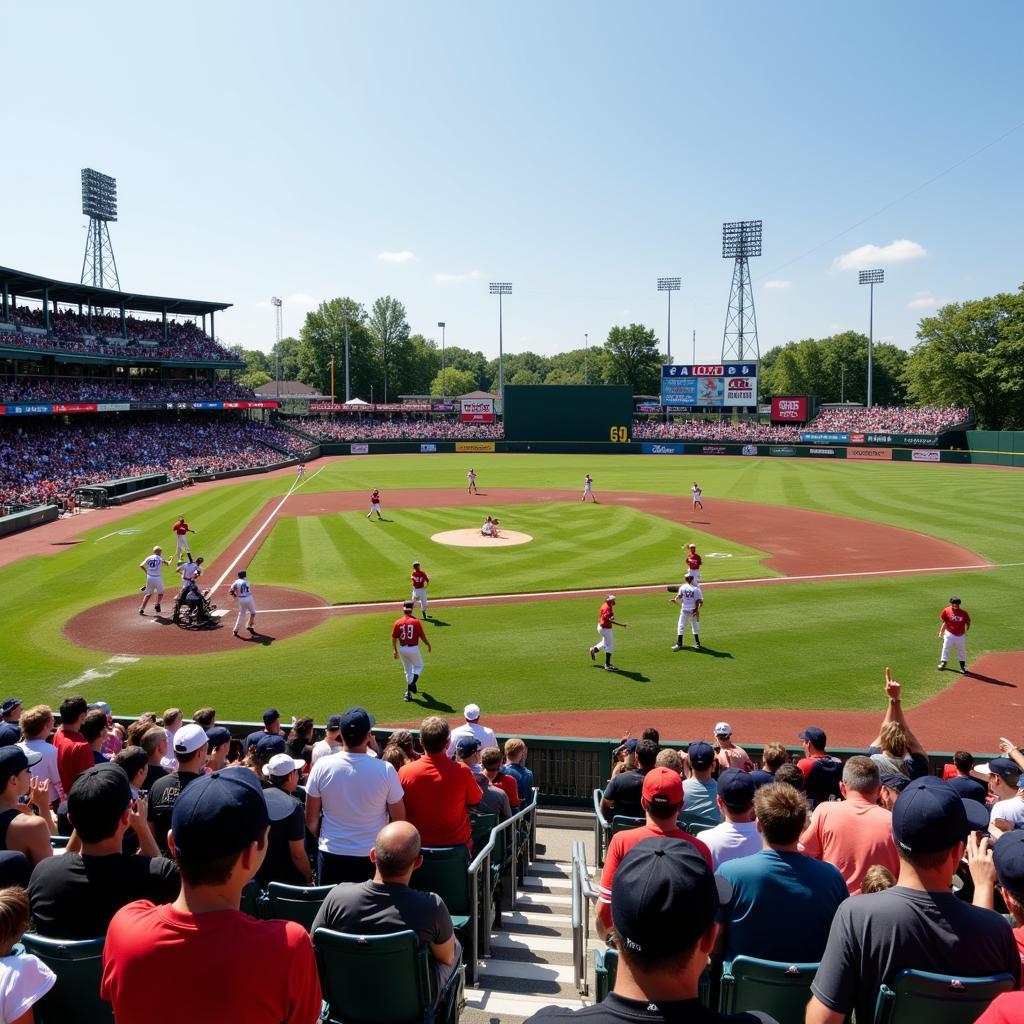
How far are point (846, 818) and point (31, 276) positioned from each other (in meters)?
64.0

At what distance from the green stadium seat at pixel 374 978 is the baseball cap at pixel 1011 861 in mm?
2874

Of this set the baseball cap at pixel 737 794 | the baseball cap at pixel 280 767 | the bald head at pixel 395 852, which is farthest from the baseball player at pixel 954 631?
the bald head at pixel 395 852

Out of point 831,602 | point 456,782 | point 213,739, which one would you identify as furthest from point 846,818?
point 831,602

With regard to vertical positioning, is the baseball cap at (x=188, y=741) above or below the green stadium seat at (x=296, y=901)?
above

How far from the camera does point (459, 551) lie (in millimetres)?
30828

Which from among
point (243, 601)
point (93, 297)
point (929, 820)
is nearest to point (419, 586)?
point (243, 601)

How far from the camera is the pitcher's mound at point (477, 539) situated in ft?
105

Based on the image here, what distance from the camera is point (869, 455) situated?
76.4 m

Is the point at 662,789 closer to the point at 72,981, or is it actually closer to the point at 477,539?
the point at 72,981

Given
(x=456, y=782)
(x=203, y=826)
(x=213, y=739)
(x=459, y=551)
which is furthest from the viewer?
(x=459, y=551)

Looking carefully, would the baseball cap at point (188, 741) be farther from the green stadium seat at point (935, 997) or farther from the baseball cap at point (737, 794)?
the green stadium seat at point (935, 997)

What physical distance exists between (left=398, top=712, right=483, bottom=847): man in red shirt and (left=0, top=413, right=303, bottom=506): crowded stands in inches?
1608

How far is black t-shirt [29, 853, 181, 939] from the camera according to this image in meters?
4.20

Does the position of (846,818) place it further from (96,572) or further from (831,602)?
(96,572)
